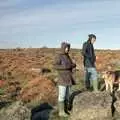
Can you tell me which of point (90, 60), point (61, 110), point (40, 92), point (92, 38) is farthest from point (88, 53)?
point (40, 92)

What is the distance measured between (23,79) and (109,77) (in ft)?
39.1

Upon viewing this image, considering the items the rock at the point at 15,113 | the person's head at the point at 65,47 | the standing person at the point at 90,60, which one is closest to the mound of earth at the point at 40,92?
the standing person at the point at 90,60

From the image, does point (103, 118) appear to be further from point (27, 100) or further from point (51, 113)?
point (27, 100)

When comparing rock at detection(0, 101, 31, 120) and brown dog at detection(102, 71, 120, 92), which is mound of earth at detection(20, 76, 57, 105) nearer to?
brown dog at detection(102, 71, 120, 92)

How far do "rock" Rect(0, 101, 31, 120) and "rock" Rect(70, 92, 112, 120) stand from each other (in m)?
1.59

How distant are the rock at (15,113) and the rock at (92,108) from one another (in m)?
1.59

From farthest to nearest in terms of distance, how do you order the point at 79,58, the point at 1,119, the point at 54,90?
the point at 79,58
the point at 54,90
the point at 1,119

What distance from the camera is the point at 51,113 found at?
16.7 meters

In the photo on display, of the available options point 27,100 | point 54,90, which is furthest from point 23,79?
point 27,100

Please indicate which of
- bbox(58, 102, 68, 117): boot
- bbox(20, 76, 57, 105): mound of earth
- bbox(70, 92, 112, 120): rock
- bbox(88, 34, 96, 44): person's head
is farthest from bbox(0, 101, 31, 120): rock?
bbox(88, 34, 96, 44): person's head

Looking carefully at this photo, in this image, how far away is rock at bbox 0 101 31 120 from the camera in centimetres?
1524

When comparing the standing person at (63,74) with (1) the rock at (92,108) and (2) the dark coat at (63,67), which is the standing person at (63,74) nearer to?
(2) the dark coat at (63,67)

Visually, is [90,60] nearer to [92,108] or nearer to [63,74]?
[63,74]

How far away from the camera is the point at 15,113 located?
1533 cm
